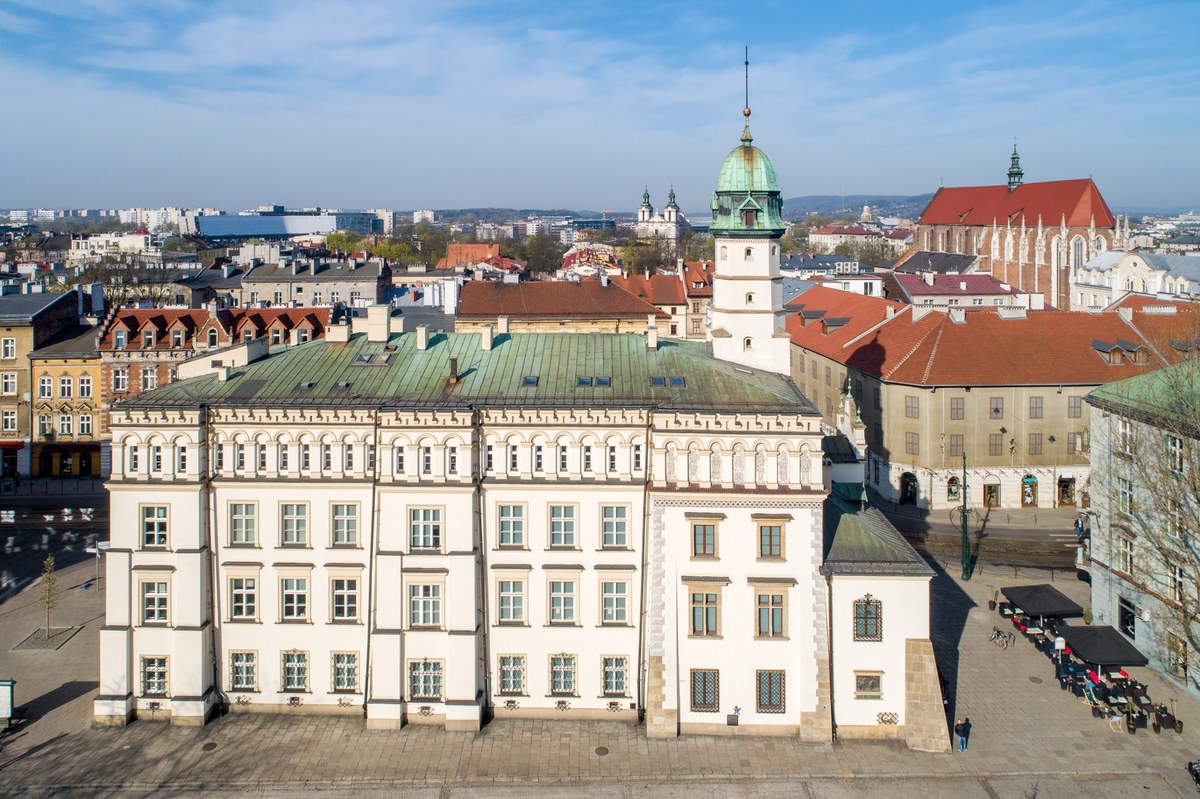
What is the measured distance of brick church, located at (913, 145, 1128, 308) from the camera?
14500cm

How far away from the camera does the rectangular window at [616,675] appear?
42.3 m

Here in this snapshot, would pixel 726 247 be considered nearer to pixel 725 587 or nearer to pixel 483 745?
pixel 725 587

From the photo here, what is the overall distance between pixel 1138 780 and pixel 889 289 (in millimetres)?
94330

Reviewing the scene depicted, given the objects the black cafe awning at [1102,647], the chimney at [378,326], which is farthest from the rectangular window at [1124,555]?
the chimney at [378,326]

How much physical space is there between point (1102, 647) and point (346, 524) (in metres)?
33.0

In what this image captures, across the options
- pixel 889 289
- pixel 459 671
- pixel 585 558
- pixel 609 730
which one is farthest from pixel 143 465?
pixel 889 289

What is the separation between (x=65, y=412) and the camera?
8112 cm

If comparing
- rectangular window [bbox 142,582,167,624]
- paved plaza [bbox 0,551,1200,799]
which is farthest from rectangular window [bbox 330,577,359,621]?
rectangular window [bbox 142,582,167,624]

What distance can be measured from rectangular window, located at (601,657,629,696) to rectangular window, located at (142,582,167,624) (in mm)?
18150

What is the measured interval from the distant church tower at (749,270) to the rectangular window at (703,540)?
12243 mm

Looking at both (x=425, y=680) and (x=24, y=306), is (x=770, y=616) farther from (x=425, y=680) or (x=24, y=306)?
(x=24, y=306)

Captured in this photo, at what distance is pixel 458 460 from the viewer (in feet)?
137

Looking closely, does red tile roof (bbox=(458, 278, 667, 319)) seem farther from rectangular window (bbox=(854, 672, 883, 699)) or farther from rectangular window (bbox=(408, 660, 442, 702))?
rectangular window (bbox=(854, 672, 883, 699))

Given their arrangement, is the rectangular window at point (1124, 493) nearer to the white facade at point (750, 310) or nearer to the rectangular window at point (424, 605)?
the white facade at point (750, 310)
